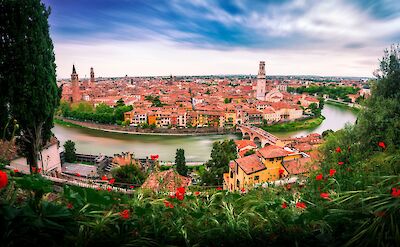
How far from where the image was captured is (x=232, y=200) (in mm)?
1299

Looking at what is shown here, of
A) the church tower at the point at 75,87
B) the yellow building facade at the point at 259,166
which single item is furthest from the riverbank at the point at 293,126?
the church tower at the point at 75,87

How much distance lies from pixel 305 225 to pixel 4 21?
4252 millimetres

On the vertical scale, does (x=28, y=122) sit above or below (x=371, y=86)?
below

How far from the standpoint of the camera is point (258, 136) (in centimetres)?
1817

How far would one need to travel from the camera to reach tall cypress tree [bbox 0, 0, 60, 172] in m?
3.62

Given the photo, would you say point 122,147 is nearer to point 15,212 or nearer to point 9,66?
point 9,66

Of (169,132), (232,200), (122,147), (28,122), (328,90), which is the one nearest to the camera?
(232,200)

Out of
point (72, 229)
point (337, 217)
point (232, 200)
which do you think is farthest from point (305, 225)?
point (72, 229)

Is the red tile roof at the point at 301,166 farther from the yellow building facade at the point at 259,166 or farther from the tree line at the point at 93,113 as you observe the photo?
the tree line at the point at 93,113

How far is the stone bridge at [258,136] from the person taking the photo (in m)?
16.4

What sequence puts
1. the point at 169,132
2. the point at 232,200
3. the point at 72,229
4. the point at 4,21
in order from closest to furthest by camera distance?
1. the point at 72,229
2. the point at 232,200
3. the point at 4,21
4. the point at 169,132

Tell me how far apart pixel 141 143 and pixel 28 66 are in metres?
14.3

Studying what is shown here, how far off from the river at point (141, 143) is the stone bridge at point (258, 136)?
944mm

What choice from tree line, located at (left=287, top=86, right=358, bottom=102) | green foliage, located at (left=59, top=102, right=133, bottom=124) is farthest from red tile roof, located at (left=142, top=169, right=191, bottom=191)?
tree line, located at (left=287, top=86, right=358, bottom=102)
